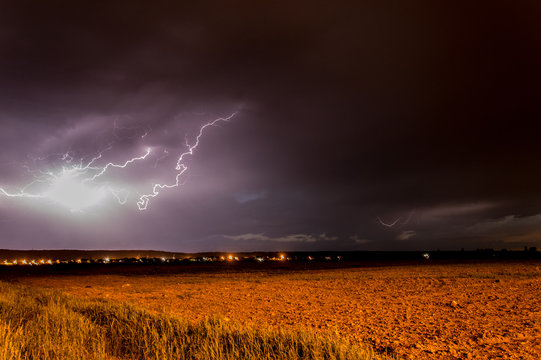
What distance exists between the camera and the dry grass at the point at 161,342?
21.2 feet

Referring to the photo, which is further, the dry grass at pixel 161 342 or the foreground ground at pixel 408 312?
the foreground ground at pixel 408 312

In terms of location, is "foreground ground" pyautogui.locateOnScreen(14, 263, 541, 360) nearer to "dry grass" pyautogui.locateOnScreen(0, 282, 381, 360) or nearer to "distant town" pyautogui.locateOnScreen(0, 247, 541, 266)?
"dry grass" pyautogui.locateOnScreen(0, 282, 381, 360)

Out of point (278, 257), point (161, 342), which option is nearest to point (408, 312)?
point (161, 342)

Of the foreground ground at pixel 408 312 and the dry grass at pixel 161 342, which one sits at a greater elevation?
the dry grass at pixel 161 342

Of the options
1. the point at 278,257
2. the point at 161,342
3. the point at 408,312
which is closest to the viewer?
the point at 161,342

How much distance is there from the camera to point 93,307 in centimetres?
1209

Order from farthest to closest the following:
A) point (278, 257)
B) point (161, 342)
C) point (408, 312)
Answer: point (278, 257)
point (408, 312)
point (161, 342)

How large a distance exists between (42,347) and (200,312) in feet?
22.6

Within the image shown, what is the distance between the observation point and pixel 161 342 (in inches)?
291

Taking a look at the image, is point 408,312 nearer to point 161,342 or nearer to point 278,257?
point 161,342

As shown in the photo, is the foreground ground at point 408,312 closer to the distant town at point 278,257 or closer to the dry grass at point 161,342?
the dry grass at point 161,342

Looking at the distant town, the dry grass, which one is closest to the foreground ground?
the dry grass

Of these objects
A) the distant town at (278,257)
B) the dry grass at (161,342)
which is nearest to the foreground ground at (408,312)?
the dry grass at (161,342)

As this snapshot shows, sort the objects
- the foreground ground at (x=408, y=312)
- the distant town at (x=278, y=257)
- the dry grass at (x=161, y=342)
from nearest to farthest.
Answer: the dry grass at (x=161, y=342), the foreground ground at (x=408, y=312), the distant town at (x=278, y=257)
